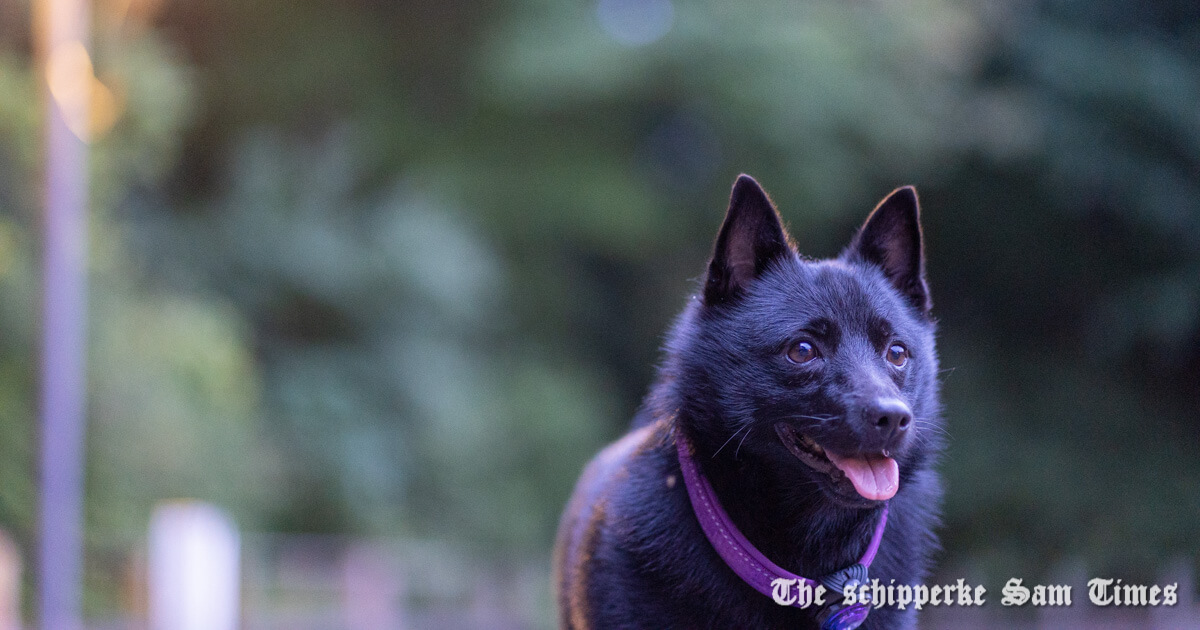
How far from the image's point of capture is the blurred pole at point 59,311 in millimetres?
7746

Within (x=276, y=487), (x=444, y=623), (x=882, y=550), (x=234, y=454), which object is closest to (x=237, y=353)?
(x=234, y=454)

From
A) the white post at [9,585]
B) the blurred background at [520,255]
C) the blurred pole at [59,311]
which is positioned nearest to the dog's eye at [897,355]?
the blurred background at [520,255]

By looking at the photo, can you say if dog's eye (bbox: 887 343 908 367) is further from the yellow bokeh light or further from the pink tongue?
the yellow bokeh light

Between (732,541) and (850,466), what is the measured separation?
44 centimetres

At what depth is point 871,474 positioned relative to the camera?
9.59ft

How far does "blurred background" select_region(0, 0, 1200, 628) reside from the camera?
28.5ft

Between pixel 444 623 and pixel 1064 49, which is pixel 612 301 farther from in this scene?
pixel 1064 49

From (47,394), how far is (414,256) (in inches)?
322

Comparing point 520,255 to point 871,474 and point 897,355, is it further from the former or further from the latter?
point 871,474

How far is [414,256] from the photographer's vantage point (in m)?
15.8

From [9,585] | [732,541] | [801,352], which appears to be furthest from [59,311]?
[801,352]

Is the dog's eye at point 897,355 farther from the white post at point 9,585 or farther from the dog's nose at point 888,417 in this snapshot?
the white post at point 9,585

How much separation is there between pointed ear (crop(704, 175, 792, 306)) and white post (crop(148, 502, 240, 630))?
8.45 m

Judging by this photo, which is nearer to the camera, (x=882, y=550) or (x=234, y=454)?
(x=882, y=550)
